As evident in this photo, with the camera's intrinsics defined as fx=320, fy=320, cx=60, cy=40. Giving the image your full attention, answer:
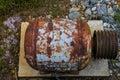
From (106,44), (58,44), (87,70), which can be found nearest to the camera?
(58,44)

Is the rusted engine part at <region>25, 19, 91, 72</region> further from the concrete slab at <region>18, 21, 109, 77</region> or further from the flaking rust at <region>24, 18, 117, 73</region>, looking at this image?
the concrete slab at <region>18, 21, 109, 77</region>

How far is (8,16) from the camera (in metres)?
6.00

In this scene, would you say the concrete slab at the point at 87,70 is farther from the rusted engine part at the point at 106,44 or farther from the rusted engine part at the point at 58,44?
the rusted engine part at the point at 58,44

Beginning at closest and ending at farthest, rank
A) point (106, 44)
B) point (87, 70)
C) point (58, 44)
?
point (58, 44) → point (106, 44) → point (87, 70)

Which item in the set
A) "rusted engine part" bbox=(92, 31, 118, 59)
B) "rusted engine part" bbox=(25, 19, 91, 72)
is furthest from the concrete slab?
"rusted engine part" bbox=(25, 19, 91, 72)

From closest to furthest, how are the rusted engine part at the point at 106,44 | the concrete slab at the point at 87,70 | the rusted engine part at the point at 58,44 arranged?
the rusted engine part at the point at 58,44 < the rusted engine part at the point at 106,44 < the concrete slab at the point at 87,70

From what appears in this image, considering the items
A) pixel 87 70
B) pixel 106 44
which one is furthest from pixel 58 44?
pixel 87 70

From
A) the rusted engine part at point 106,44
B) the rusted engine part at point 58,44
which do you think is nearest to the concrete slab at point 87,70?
the rusted engine part at point 106,44

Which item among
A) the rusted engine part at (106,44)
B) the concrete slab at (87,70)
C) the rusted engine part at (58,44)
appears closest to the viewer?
the rusted engine part at (58,44)

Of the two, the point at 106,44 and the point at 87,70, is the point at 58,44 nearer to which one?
the point at 106,44

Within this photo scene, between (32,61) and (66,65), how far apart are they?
493mm

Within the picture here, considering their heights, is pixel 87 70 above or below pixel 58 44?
below

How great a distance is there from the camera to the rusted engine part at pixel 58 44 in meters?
4.40

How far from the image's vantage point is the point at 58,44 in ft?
14.4
